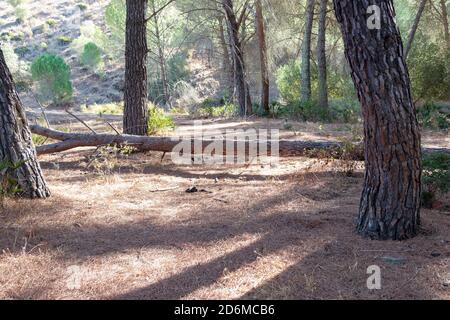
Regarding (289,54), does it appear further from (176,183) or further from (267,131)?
(176,183)

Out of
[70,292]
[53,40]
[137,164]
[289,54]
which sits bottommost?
[70,292]

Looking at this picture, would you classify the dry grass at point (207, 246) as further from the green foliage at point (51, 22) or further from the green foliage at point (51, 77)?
the green foliage at point (51, 22)

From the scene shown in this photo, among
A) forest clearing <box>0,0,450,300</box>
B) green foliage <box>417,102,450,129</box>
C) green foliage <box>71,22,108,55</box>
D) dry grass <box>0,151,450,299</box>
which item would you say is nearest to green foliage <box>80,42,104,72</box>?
green foliage <box>71,22,108,55</box>

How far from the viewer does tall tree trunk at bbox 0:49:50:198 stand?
13.3 feet

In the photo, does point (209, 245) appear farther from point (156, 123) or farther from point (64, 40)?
point (64, 40)

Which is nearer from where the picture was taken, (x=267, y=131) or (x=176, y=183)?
(x=176, y=183)

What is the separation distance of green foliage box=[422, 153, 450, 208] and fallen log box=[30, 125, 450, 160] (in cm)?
141

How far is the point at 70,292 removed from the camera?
2.59 meters

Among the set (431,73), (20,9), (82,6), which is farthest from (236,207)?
(82,6)

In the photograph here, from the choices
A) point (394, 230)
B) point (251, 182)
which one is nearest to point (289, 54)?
point (251, 182)

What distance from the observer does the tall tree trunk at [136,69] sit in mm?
6941

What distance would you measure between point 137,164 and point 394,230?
12.8 feet

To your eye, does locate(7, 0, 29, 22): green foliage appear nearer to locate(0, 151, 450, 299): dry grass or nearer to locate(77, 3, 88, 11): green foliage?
locate(77, 3, 88, 11): green foliage

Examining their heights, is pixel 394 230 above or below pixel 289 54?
below
